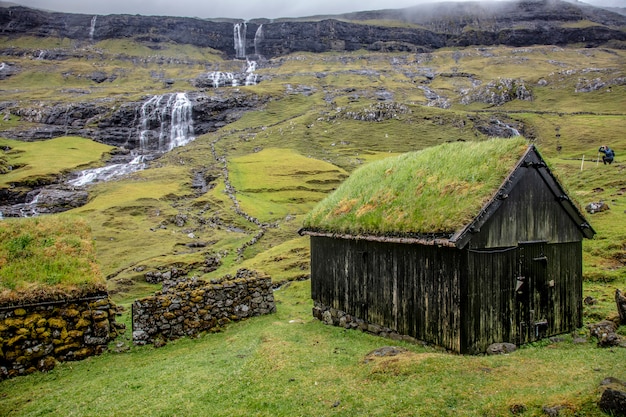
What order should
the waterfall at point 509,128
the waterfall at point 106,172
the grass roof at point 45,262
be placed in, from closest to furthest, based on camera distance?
the grass roof at point 45,262
the waterfall at point 106,172
the waterfall at point 509,128

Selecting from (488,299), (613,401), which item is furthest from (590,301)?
(613,401)

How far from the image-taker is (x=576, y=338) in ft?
54.1

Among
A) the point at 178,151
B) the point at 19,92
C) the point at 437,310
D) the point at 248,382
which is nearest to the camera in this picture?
the point at 248,382

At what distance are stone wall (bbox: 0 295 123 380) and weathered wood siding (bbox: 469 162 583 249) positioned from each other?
48.3 ft

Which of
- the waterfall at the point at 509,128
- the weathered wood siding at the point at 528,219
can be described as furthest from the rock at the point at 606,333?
the waterfall at the point at 509,128

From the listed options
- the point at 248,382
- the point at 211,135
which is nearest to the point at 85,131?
the point at 211,135

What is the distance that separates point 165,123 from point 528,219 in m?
122

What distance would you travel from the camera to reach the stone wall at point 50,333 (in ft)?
53.7

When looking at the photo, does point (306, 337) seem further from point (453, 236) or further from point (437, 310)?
point (453, 236)

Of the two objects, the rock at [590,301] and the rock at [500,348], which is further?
the rock at [590,301]

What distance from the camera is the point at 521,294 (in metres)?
16.3

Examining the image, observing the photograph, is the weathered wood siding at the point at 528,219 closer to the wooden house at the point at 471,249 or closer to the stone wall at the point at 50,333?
Result: the wooden house at the point at 471,249

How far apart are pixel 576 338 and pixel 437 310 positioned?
5499 millimetres

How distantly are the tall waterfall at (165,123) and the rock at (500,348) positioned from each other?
109259 millimetres
